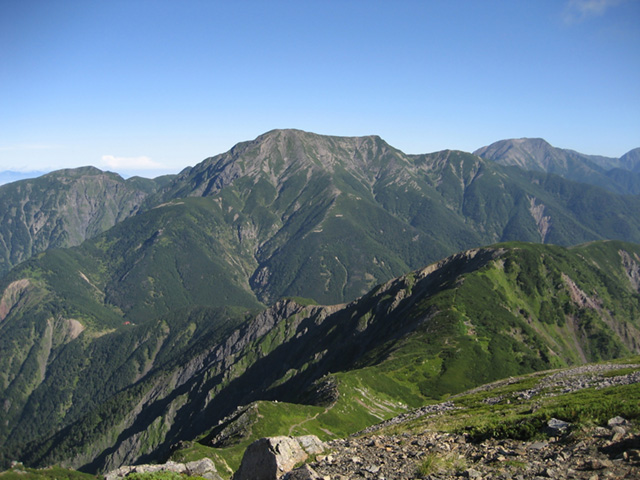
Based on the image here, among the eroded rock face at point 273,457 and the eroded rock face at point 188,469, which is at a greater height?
the eroded rock face at point 273,457

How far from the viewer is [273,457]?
103 feet

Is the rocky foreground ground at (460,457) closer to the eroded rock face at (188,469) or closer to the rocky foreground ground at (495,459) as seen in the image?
the rocky foreground ground at (495,459)

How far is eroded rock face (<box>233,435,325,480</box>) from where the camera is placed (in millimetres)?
31000

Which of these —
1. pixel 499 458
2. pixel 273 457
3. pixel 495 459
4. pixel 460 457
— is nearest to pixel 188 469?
pixel 273 457

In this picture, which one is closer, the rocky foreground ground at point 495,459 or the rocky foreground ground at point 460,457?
the rocky foreground ground at point 495,459

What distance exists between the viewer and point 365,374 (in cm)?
13175

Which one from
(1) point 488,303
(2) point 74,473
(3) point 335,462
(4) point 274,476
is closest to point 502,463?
(3) point 335,462

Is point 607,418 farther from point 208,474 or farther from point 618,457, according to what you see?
point 208,474

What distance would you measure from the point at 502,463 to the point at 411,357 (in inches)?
5006

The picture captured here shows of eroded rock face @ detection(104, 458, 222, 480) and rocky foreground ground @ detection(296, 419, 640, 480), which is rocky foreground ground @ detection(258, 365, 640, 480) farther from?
eroded rock face @ detection(104, 458, 222, 480)

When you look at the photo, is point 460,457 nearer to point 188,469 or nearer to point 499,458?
point 499,458

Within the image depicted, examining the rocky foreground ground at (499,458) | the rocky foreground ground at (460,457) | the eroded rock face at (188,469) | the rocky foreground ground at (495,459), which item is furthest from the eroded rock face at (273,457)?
the eroded rock face at (188,469)

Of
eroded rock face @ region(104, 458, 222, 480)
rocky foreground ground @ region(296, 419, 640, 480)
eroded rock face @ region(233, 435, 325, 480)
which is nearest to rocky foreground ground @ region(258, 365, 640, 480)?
rocky foreground ground @ region(296, 419, 640, 480)

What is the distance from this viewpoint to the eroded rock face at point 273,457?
102 ft
